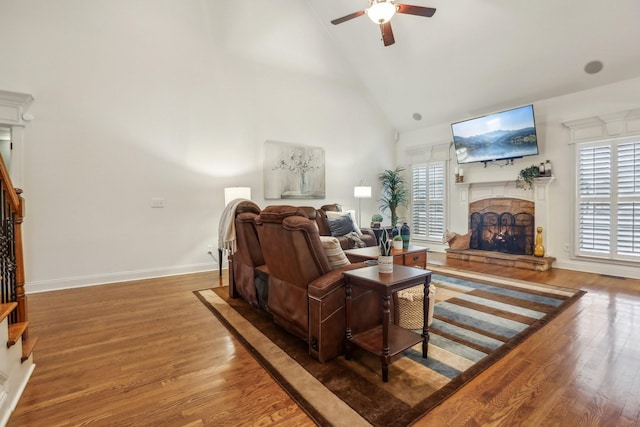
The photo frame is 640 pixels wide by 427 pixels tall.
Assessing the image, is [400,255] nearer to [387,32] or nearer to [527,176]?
[387,32]

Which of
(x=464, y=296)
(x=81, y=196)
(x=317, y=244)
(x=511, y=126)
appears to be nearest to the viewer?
(x=317, y=244)

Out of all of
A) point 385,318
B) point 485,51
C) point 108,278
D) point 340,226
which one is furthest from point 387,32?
Answer: point 108,278

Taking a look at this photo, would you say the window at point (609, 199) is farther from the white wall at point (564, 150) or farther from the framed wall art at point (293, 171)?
the framed wall art at point (293, 171)

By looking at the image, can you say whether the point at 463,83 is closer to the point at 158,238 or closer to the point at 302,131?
the point at 302,131

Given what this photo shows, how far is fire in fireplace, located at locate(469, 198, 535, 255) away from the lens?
18.1ft

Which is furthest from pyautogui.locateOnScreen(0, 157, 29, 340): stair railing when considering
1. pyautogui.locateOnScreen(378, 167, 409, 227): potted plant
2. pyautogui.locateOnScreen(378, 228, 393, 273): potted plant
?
pyautogui.locateOnScreen(378, 167, 409, 227): potted plant

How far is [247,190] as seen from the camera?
4.93 meters

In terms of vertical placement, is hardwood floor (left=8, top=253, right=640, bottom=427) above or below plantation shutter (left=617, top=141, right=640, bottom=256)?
below

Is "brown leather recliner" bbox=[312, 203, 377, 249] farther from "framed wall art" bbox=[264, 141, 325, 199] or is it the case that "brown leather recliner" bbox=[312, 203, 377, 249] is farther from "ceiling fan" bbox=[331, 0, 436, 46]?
"ceiling fan" bbox=[331, 0, 436, 46]

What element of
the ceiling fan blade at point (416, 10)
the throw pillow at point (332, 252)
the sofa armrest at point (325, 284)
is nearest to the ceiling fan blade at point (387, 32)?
the ceiling fan blade at point (416, 10)

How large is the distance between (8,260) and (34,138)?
105 inches

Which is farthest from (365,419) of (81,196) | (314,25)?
(314,25)

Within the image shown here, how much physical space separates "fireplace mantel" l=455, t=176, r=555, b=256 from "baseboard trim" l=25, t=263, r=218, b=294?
505 cm

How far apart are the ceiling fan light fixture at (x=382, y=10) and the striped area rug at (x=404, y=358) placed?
121 inches
